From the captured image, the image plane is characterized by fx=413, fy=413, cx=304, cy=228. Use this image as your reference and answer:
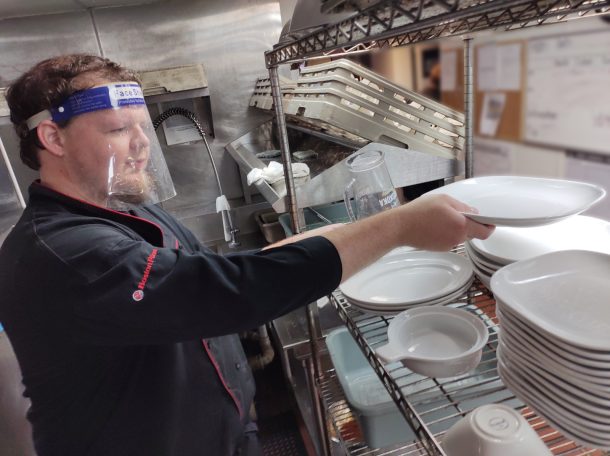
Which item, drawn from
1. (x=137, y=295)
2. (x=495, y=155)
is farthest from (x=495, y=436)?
(x=137, y=295)

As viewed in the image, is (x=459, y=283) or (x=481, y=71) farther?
(x=459, y=283)

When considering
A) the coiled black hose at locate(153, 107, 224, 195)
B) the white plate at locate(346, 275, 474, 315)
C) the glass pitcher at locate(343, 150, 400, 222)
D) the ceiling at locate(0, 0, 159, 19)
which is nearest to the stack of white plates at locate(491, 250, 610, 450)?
the white plate at locate(346, 275, 474, 315)

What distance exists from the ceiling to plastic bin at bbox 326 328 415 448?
2.14 meters

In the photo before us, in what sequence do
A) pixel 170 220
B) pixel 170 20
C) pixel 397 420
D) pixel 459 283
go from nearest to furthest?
pixel 459 283, pixel 397 420, pixel 170 220, pixel 170 20

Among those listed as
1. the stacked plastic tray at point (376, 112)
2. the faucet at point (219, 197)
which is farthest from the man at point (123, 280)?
the faucet at point (219, 197)

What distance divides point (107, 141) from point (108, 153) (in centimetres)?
3

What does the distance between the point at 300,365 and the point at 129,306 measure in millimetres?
1306

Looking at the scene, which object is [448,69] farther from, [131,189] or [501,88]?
[131,189]

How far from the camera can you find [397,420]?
1.14 metres

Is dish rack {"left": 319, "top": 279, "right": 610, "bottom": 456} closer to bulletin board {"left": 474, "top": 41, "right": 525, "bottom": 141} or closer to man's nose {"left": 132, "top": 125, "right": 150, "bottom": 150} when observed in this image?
bulletin board {"left": 474, "top": 41, "right": 525, "bottom": 141}

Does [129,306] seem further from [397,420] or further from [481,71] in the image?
[397,420]

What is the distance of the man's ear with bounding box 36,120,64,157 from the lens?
87cm

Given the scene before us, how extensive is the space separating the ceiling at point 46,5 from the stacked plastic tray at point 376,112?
143 cm

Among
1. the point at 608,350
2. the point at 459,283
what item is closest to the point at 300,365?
the point at 459,283
